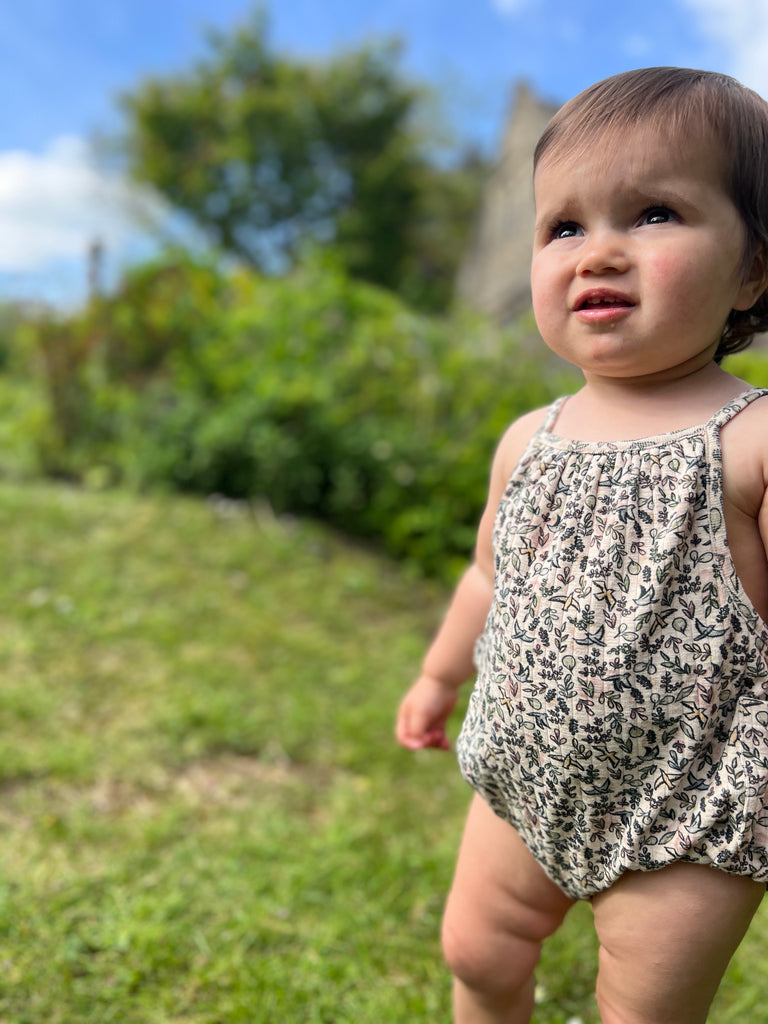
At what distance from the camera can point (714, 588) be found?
3.80ft

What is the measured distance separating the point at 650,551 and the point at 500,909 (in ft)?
2.26

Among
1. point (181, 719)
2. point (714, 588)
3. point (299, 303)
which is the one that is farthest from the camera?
point (299, 303)

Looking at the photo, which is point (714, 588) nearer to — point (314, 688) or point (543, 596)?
point (543, 596)

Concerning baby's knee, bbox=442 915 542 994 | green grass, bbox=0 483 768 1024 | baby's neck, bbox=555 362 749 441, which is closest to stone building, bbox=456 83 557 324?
green grass, bbox=0 483 768 1024

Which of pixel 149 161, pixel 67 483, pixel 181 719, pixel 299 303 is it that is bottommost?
pixel 181 719

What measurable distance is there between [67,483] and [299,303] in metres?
2.15

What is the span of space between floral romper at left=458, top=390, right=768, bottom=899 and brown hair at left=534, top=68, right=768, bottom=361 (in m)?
0.27

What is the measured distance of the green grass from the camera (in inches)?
78.5

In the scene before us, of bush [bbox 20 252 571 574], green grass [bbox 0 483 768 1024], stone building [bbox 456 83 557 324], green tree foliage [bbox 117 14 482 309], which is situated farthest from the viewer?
green tree foliage [bbox 117 14 482 309]

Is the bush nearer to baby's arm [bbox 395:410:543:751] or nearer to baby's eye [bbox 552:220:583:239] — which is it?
baby's arm [bbox 395:410:543:751]

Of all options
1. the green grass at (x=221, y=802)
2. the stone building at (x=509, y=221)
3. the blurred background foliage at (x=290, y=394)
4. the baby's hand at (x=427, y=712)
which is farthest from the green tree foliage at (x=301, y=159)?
the baby's hand at (x=427, y=712)

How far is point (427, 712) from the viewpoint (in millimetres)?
1718

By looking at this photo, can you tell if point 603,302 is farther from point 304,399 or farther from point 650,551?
point 304,399

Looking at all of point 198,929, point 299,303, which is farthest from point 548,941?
point 299,303
